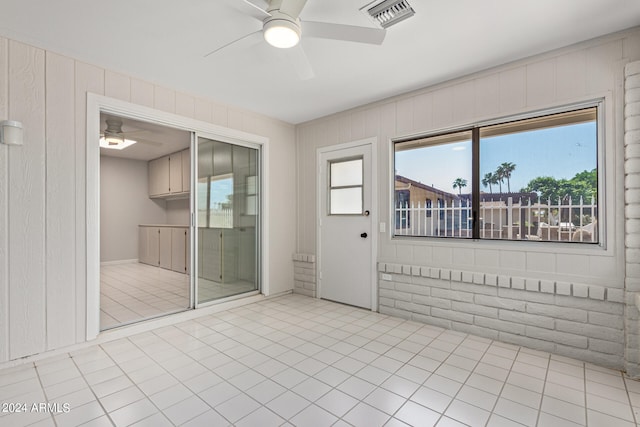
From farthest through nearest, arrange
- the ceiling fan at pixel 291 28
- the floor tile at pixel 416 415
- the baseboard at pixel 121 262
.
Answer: the baseboard at pixel 121 262, the ceiling fan at pixel 291 28, the floor tile at pixel 416 415

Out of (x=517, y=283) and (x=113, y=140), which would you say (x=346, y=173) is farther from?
(x=113, y=140)

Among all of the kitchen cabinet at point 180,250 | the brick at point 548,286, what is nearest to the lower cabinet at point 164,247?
the kitchen cabinet at point 180,250

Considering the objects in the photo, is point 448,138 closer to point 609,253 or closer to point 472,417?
point 609,253

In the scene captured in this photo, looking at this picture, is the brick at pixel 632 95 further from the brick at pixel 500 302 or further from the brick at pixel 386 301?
the brick at pixel 386 301

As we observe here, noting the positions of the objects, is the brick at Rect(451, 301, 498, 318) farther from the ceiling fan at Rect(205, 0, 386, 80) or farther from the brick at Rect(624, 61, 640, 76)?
the ceiling fan at Rect(205, 0, 386, 80)

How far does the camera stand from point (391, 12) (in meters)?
2.18

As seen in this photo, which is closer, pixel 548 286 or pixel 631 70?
pixel 631 70

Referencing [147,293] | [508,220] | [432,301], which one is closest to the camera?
[508,220]

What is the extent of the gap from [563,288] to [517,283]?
338mm

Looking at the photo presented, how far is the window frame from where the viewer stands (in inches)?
99.6

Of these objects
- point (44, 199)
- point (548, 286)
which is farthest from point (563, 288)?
point (44, 199)

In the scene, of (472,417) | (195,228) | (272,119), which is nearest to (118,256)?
(195,228)

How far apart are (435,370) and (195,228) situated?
3.00m

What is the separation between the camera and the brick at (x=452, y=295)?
10.4ft
